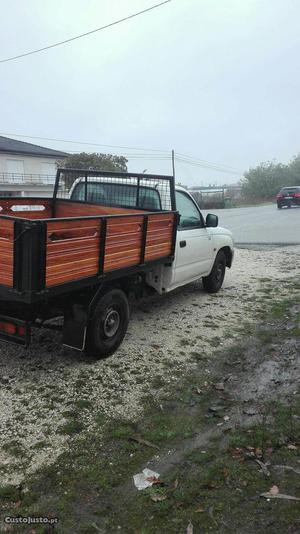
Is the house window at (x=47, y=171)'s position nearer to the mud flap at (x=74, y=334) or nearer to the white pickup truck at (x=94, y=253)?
the white pickup truck at (x=94, y=253)

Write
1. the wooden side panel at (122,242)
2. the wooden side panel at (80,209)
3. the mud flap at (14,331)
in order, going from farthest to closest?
the wooden side panel at (80,209) → the wooden side panel at (122,242) → the mud flap at (14,331)

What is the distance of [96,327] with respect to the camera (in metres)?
4.52

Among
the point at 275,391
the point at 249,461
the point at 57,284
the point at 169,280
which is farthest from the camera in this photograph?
the point at 169,280

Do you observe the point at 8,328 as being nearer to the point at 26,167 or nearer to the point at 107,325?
the point at 107,325

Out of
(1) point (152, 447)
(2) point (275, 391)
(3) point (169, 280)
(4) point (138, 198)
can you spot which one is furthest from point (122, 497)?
(4) point (138, 198)

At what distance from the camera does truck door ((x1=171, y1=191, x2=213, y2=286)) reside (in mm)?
6348

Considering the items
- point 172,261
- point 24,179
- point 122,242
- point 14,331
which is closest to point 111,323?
point 122,242

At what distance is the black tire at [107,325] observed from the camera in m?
4.53

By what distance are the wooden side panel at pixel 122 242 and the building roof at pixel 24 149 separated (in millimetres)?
38288

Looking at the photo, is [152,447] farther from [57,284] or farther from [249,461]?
[57,284]

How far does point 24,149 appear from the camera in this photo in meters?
42.4

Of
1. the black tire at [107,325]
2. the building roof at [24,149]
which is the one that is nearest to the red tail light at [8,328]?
the black tire at [107,325]

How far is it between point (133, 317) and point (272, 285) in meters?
3.36

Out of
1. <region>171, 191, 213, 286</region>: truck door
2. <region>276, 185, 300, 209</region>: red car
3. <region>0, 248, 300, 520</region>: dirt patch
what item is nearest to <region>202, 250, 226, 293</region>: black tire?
<region>171, 191, 213, 286</region>: truck door
